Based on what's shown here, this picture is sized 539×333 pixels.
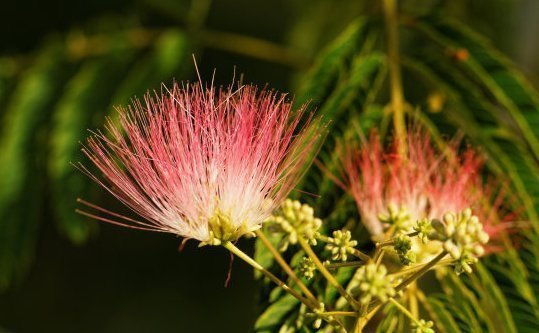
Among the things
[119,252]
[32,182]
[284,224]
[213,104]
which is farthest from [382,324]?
[119,252]

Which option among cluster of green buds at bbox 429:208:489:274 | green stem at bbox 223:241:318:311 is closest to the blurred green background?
green stem at bbox 223:241:318:311

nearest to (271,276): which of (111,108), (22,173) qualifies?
(111,108)

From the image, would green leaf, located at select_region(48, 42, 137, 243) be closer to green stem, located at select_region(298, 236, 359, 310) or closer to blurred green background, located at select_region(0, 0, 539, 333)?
blurred green background, located at select_region(0, 0, 539, 333)

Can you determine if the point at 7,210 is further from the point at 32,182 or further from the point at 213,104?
the point at 213,104

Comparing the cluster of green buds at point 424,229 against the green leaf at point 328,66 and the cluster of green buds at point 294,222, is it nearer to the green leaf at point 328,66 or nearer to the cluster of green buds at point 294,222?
the cluster of green buds at point 294,222

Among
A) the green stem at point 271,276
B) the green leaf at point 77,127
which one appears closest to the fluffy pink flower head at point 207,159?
the green stem at point 271,276

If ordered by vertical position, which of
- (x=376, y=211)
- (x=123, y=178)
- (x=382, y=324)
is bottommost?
(x=382, y=324)
